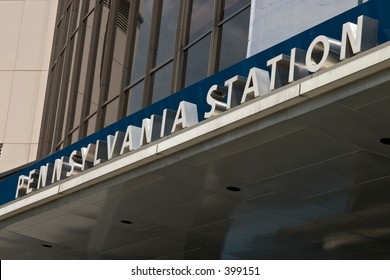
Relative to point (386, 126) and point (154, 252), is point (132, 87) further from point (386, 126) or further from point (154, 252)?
point (386, 126)

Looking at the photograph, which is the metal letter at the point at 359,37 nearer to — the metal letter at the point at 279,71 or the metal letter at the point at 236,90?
the metal letter at the point at 279,71

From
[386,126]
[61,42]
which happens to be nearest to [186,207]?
[386,126]

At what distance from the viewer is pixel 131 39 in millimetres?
21734

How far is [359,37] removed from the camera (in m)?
12.0

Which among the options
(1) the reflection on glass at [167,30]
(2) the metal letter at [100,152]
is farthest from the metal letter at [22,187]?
(1) the reflection on glass at [167,30]

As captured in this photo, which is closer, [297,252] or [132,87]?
[297,252]

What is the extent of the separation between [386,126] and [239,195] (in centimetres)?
426

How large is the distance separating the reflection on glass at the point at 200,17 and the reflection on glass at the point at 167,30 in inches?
28.9

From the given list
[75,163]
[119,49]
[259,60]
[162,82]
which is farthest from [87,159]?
[119,49]

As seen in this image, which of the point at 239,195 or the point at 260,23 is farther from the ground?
the point at 260,23

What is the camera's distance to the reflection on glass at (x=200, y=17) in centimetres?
1906

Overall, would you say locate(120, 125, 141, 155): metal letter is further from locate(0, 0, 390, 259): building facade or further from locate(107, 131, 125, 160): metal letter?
locate(107, 131, 125, 160): metal letter

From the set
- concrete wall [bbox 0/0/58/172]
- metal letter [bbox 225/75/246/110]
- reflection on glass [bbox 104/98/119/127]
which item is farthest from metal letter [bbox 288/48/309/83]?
concrete wall [bbox 0/0/58/172]

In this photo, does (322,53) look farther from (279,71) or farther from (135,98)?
(135,98)
